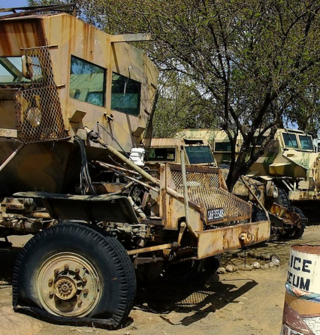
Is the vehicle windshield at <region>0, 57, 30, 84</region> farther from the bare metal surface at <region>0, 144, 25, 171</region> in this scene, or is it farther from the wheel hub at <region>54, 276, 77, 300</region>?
the wheel hub at <region>54, 276, 77, 300</region>

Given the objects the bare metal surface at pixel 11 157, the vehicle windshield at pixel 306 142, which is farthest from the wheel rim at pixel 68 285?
the vehicle windshield at pixel 306 142

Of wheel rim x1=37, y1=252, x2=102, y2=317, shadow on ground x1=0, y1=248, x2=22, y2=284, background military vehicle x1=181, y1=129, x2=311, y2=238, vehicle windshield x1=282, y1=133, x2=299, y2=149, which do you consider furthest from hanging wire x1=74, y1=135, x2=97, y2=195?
vehicle windshield x1=282, y1=133, x2=299, y2=149

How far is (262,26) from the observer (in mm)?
7992

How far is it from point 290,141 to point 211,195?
8.59 meters

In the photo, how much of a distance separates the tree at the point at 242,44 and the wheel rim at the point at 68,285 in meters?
4.06

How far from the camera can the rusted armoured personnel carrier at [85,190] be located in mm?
4980

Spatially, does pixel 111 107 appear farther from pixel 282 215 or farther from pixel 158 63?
pixel 282 215

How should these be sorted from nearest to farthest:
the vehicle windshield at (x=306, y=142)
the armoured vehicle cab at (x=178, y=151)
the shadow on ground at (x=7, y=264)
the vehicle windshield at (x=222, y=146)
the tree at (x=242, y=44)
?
the shadow on ground at (x=7, y=264), the tree at (x=242, y=44), the armoured vehicle cab at (x=178, y=151), the vehicle windshield at (x=306, y=142), the vehicle windshield at (x=222, y=146)

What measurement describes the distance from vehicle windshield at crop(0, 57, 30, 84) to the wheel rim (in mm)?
2064

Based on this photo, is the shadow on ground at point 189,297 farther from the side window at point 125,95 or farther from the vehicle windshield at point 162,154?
the vehicle windshield at point 162,154

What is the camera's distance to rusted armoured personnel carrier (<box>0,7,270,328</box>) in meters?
4.98

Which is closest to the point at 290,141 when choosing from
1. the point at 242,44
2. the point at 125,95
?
the point at 242,44

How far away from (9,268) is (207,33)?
4.83 meters

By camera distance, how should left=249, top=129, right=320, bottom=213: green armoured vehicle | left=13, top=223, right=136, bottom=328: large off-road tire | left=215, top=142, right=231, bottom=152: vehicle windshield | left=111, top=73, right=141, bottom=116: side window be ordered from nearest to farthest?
left=13, top=223, right=136, bottom=328: large off-road tire < left=111, top=73, right=141, bottom=116: side window < left=249, top=129, right=320, bottom=213: green armoured vehicle < left=215, top=142, right=231, bottom=152: vehicle windshield
